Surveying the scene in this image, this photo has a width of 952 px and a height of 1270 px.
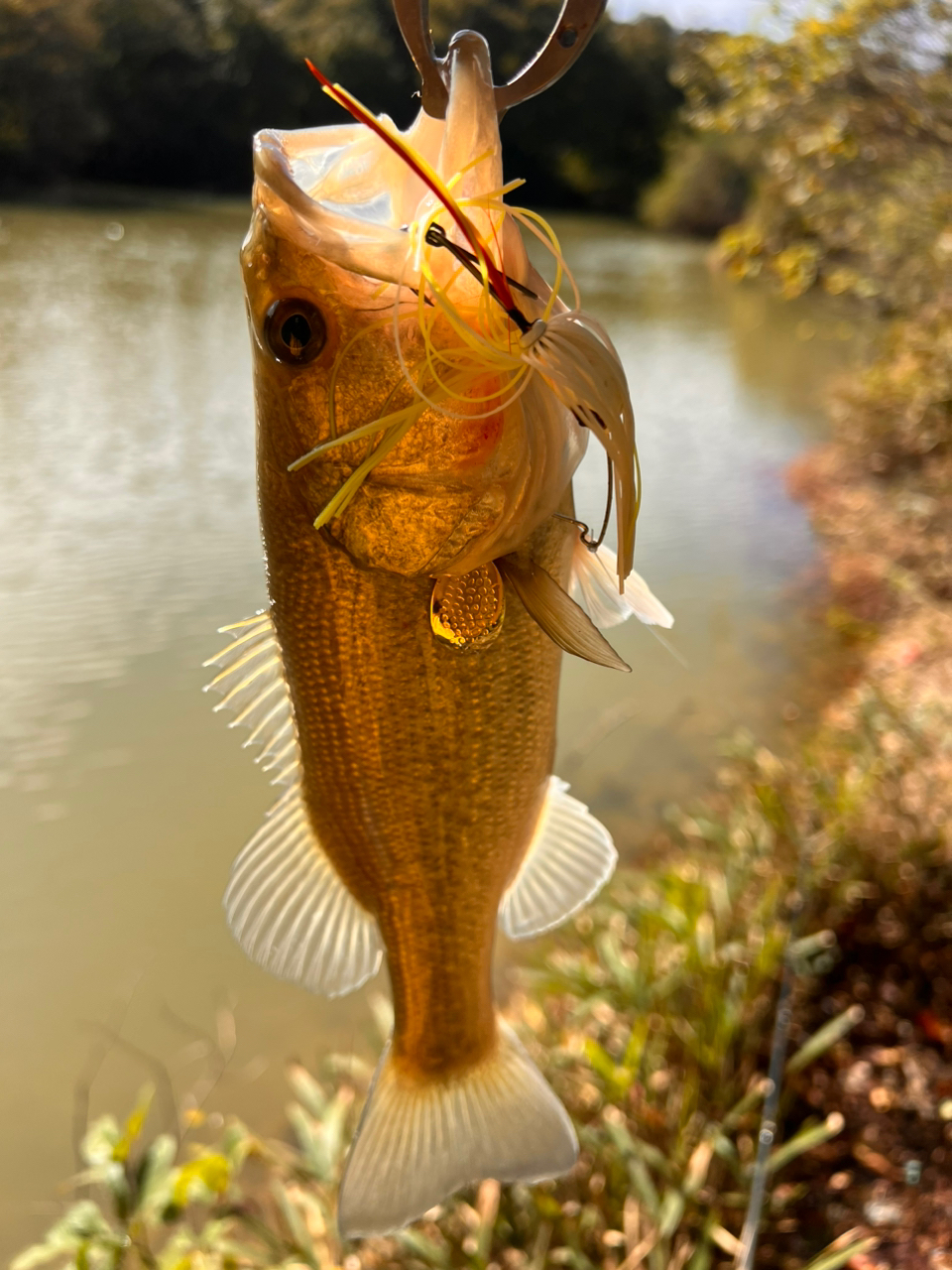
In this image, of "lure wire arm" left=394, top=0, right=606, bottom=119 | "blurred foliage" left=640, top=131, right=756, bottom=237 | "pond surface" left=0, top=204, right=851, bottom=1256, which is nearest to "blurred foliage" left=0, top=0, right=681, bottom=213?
"pond surface" left=0, top=204, right=851, bottom=1256

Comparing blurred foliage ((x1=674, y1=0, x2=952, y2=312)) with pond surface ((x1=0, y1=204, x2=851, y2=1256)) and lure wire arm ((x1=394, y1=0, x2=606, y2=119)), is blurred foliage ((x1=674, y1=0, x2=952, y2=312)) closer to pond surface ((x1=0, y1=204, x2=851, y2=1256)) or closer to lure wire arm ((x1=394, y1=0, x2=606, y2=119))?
pond surface ((x1=0, y1=204, x2=851, y2=1256))

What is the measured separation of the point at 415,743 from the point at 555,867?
48 cm

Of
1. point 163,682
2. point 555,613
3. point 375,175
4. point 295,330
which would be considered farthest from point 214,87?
point 555,613

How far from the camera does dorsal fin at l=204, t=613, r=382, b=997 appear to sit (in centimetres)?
126

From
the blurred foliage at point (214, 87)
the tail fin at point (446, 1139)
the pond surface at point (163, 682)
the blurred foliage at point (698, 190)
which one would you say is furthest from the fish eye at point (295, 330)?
the blurred foliage at point (698, 190)

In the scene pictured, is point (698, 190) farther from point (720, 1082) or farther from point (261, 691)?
point (261, 691)

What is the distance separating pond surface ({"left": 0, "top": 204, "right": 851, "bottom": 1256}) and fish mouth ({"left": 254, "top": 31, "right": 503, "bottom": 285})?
11.2ft

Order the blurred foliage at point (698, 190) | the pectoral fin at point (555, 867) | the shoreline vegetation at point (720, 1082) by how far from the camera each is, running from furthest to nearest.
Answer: the blurred foliage at point (698, 190) → the shoreline vegetation at point (720, 1082) → the pectoral fin at point (555, 867)

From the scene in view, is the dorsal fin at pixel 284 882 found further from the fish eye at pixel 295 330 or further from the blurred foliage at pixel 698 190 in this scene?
the blurred foliage at pixel 698 190

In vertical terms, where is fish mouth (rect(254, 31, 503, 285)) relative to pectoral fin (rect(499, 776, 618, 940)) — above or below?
above

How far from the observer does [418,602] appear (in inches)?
42.4

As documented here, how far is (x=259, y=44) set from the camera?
13.1m

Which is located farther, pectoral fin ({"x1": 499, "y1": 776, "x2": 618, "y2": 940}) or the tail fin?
pectoral fin ({"x1": 499, "y1": 776, "x2": 618, "y2": 940})

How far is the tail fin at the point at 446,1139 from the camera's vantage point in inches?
50.0
